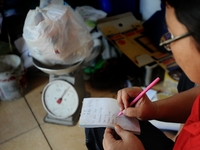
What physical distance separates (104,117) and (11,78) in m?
0.81

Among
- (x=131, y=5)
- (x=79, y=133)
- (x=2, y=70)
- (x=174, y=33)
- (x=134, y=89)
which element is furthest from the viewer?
(x=131, y=5)

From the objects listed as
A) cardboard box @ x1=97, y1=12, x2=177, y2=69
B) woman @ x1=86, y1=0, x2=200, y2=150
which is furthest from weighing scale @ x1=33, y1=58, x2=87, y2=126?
woman @ x1=86, y1=0, x2=200, y2=150

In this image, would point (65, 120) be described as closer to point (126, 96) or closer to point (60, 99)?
point (60, 99)

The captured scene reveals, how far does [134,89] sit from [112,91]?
751mm

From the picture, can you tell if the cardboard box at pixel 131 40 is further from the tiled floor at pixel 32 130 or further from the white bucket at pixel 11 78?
the white bucket at pixel 11 78

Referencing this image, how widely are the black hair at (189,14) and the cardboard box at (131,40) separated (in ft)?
2.91

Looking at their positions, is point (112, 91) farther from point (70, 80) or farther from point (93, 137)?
point (93, 137)

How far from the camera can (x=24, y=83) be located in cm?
164

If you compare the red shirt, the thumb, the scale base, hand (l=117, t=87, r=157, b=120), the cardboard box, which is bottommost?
the scale base

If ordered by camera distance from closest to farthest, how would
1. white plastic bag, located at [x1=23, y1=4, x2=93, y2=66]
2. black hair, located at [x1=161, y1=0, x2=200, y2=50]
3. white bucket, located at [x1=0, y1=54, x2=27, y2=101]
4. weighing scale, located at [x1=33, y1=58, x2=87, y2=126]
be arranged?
black hair, located at [x1=161, y1=0, x2=200, y2=50], white plastic bag, located at [x1=23, y1=4, x2=93, y2=66], weighing scale, located at [x1=33, y1=58, x2=87, y2=126], white bucket, located at [x1=0, y1=54, x2=27, y2=101]

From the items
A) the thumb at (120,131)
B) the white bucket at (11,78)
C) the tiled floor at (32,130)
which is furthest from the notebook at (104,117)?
the white bucket at (11,78)

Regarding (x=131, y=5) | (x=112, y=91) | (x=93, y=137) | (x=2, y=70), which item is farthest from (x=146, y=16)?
(x=93, y=137)

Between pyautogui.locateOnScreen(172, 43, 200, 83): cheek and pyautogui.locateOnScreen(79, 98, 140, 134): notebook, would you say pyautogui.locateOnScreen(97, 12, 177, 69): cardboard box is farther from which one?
pyautogui.locateOnScreen(172, 43, 200, 83): cheek

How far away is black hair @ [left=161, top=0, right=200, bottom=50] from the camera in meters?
0.56
